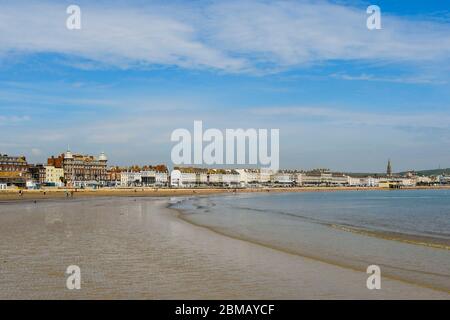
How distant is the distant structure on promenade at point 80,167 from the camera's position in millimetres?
158500

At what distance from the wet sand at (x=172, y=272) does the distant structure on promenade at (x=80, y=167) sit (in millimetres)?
142605

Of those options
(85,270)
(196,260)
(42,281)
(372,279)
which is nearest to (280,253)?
(196,260)

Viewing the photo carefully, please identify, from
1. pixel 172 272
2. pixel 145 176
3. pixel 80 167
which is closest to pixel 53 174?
pixel 80 167

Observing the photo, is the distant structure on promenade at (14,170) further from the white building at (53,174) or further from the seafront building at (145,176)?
the seafront building at (145,176)

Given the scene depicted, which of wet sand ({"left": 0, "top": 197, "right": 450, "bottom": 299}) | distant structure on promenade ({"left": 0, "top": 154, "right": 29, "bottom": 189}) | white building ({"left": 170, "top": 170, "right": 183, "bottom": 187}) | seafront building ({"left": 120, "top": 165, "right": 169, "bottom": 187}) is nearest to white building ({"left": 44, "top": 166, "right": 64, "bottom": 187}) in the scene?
distant structure on promenade ({"left": 0, "top": 154, "right": 29, "bottom": 189})

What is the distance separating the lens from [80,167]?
163m

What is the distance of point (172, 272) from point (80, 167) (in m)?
159

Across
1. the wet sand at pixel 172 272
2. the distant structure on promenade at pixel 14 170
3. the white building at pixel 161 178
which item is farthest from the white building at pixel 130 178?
the wet sand at pixel 172 272

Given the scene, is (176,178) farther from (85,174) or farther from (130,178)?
(85,174)

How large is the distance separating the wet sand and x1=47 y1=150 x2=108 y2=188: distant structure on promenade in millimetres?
142605

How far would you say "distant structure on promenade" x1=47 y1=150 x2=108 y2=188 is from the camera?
520 feet

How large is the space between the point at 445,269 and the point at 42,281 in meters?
8.58
